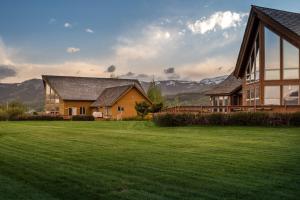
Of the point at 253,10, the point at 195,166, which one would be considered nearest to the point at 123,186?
the point at 195,166

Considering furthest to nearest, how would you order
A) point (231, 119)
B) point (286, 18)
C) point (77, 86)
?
point (77, 86), point (286, 18), point (231, 119)

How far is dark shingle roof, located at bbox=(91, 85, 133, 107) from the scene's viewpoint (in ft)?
187

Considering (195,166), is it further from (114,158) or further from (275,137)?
(275,137)

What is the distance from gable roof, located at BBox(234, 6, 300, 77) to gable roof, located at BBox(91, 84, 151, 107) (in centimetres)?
2545

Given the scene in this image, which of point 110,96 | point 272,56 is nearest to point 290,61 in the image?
point 272,56

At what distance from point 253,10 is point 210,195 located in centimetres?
2493

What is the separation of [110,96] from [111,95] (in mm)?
227

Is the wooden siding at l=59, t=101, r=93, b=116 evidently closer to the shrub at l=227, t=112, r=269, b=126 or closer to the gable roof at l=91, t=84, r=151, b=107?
the gable roof at l=91, t=84, r=151, b=107

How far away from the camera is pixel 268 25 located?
95.2 feet

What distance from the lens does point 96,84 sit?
67875 mm

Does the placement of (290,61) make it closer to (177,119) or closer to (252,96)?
(252,96)

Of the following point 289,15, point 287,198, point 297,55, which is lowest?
point 287,198

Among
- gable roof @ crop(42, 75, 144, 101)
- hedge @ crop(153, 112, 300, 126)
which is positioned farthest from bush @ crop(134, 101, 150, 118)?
hedge @ crop(153, 112, 300, 126)

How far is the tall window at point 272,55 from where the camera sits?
28656 mm
